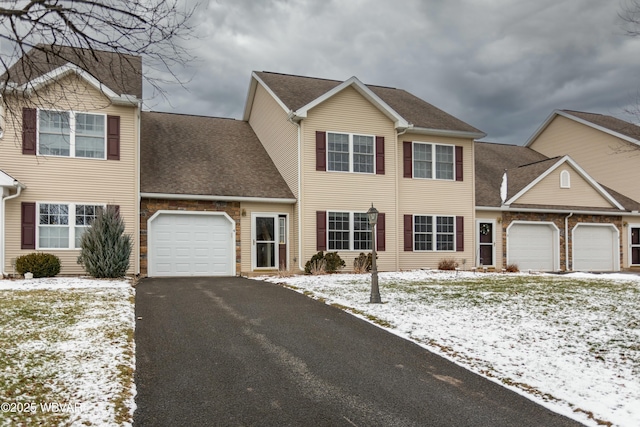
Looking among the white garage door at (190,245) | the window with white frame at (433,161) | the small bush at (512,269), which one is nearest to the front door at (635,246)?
the small bush at (512,269)

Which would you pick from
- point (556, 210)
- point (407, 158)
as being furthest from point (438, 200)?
point (556, 210)

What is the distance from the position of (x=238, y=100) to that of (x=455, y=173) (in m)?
10.7

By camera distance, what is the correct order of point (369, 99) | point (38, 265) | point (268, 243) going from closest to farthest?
point (38, 265) → point (268, 243) → point (369, 99)

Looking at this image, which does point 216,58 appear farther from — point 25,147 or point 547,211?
point 547,211

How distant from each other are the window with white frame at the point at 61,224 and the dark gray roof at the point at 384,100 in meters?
7.76

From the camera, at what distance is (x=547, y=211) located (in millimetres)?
22031

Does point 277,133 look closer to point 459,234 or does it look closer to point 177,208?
point 177,208

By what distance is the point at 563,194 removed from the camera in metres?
22.4

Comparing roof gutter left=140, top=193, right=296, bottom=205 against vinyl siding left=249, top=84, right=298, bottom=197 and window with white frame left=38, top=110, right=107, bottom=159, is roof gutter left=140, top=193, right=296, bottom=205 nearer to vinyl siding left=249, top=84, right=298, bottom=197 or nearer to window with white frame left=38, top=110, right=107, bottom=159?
vinyl siding left=249, top=84, right=298, bottom=197

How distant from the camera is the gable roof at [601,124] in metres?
24.5

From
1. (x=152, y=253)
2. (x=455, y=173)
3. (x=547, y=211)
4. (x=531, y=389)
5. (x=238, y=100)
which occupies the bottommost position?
(x=531, y=389)

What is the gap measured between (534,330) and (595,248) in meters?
17.1

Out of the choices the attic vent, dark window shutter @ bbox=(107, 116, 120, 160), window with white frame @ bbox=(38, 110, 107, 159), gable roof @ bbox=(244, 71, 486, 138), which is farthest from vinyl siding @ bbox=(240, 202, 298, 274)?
the attic vent

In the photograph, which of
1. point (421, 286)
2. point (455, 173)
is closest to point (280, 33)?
point (421, 286)
